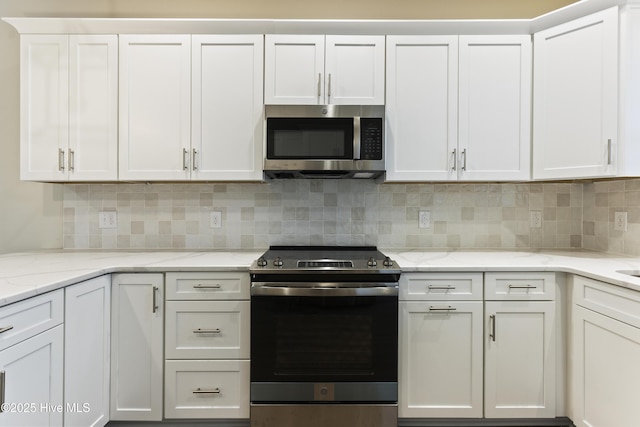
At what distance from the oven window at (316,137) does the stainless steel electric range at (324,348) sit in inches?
26.8

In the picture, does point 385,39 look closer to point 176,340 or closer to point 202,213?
point 202,213

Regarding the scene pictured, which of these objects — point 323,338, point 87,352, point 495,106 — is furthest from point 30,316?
point 495,106

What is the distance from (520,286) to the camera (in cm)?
189

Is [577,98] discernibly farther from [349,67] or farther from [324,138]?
[324,138]

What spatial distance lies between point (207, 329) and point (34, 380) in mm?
715

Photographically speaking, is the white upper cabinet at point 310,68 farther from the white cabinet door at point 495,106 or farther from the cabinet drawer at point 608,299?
the cabinet drawer at point 608,299

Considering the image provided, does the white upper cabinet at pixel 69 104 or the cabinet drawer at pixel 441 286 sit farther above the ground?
the white upper cabinet at pixel 69 104

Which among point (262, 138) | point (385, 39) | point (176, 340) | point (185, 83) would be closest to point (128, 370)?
point (176, 340)

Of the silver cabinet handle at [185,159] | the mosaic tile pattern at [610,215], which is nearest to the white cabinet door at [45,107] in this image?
the silver cabinet handle at [185,159]

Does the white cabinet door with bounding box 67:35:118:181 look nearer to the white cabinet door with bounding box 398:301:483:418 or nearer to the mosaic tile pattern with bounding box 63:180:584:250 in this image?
the mosaic tile pattern with bounding box 63:180:584:250

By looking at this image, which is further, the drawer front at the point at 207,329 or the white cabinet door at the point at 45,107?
the white cabinet door at the point at 45,107

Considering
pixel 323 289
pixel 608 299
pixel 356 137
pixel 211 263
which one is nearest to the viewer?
pixel 608 299

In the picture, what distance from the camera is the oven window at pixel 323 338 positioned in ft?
6.06

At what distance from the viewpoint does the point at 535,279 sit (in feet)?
6.21
